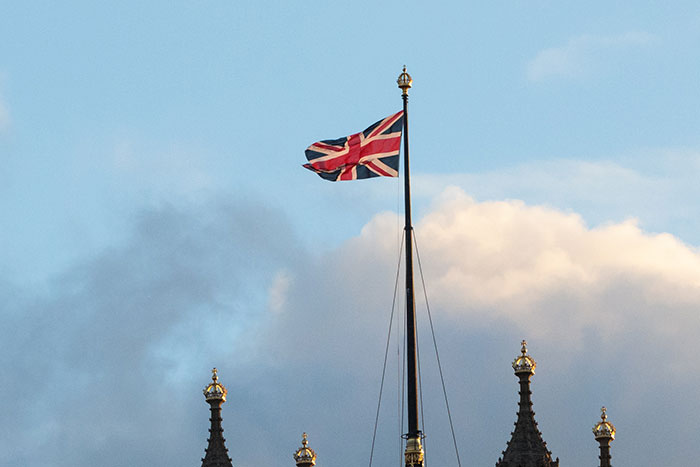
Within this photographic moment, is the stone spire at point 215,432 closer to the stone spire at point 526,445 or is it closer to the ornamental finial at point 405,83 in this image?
the stone spire at point 526,445

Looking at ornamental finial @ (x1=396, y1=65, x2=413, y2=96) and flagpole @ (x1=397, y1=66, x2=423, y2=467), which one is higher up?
ornamental finial @ (x1=396, y1=65, x2=413, y2=96)

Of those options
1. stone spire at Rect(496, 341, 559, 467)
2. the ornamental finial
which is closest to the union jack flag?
the ornamental finial

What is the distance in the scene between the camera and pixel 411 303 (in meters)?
95.4

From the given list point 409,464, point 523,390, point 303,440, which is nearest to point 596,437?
point 523,390

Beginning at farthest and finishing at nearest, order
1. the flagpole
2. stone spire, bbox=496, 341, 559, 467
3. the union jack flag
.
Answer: stone spire, bbox=496, 341, 559, 467 < the union jack flag < the flagpole

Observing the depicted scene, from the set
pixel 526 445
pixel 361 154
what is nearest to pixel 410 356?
pixel 361 154

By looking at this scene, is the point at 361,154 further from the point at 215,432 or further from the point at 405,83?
the point at 215,432

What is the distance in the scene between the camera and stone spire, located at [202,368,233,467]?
11844 cm

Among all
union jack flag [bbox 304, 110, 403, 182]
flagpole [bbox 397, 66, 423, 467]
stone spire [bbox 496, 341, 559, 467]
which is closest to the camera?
flagpole [bbox 397, 66, 423, 467]

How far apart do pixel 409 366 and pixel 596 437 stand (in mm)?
26959

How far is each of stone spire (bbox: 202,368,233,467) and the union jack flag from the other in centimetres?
2282

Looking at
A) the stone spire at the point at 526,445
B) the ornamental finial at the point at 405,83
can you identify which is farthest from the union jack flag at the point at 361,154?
the stone spire at the point at 526,445

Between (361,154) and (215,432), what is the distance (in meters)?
24.2

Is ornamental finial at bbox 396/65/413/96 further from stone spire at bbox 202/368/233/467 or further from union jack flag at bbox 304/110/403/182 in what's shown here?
stone spire at bbox 202/368/233/467
